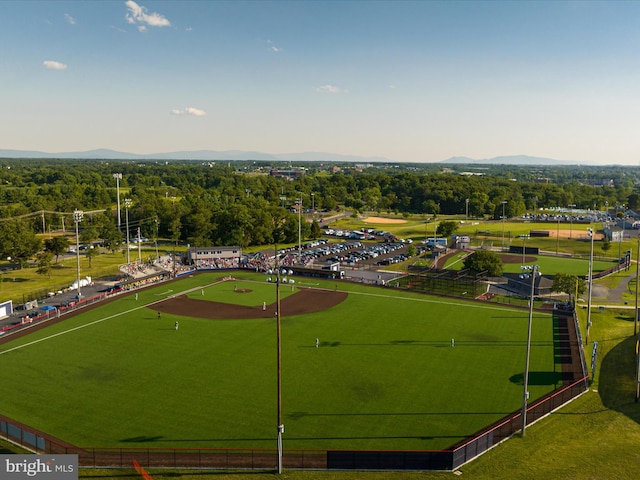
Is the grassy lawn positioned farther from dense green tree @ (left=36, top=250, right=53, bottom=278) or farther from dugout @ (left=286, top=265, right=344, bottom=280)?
dense green tree @ (left=36, top=250, right=53, bottom=278)

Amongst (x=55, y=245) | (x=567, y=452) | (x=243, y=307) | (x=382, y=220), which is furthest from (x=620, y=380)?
(x=382, y=220)

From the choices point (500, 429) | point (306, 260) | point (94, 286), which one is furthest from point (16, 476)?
point (306, 260)

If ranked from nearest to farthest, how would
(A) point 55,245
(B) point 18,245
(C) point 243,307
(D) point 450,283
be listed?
(C) point 243,307 < (D) point 450,283 < (B) point 18,245 < (A) point 55,245

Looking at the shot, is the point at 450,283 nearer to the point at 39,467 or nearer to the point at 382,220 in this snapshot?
the point at 39,467

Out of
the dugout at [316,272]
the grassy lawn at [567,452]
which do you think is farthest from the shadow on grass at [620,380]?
the dugout at [316,272]

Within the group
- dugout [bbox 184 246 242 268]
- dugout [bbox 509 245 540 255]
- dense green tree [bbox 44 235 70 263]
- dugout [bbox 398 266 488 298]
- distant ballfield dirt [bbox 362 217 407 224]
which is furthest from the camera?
distant ballfield dirt [bbox 362 217 407 224]

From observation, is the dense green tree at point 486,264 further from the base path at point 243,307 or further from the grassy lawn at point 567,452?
the grassy lawn at point 567,452

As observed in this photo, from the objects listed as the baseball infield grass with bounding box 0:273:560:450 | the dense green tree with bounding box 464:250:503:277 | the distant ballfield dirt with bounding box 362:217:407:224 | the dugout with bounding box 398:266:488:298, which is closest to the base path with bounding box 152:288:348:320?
the baseball infield grass with bounding box 0:273:560:450
